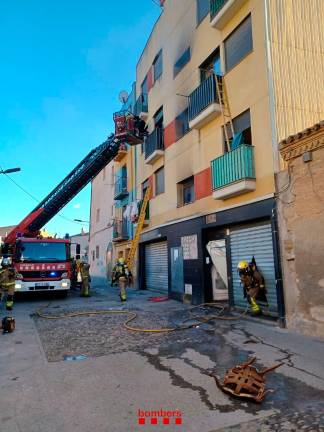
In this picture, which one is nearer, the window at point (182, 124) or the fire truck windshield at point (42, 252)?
the window at point (182, 124)

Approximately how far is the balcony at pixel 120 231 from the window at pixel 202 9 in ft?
41.6

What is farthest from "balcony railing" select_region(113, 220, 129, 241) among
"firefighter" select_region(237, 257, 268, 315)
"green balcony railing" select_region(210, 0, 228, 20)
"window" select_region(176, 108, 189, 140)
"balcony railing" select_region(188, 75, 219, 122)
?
"green balcony railing" select_region(210, 0, 228, 20)

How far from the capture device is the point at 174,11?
49.5ft

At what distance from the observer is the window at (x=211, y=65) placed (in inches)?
462

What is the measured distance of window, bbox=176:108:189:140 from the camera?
540 inches

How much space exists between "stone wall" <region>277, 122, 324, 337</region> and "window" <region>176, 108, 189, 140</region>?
626cm

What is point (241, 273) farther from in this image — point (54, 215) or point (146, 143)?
point (54, 215)

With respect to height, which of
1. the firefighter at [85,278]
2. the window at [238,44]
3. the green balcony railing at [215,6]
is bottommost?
the firefighter at [85,278]

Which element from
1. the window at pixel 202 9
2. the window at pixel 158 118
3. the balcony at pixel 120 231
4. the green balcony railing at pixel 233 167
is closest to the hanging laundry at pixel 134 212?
the balcony at pixel 120 231

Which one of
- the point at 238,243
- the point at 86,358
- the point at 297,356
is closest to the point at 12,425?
the point at 86,358

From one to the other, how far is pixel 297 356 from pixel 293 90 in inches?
280

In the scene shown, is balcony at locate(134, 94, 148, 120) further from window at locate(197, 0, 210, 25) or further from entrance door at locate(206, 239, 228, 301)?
entrance door at locate(206, 239, 228, 301)

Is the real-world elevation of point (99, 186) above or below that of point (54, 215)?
above

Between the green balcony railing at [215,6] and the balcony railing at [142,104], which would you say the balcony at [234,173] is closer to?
the green balcony railing at [215,6]
